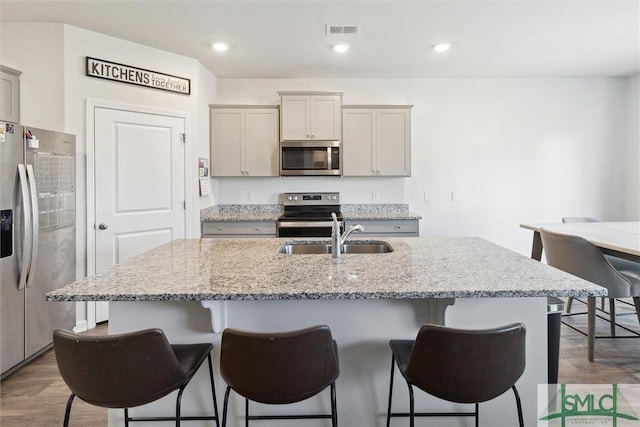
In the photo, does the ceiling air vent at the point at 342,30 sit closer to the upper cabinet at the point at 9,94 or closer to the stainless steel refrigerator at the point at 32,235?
the stainless steel refrigerator at the point at 32,235

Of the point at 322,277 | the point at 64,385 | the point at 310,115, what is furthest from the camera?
the point at 310,115

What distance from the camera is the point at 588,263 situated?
2.46 metres

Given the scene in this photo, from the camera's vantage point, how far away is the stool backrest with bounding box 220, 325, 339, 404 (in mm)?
1141

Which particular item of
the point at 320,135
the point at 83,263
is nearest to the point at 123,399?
the point at 83,263

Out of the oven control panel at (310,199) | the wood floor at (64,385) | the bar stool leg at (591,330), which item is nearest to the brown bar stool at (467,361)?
the wood floor at (64,385)

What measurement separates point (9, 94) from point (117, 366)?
2894 mm

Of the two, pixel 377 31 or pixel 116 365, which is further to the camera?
pixel 377 31

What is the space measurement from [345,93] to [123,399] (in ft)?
13.4

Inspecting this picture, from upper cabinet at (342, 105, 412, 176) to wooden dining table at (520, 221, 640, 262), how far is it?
162 centimetres

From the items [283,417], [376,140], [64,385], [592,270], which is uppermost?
[376,140]

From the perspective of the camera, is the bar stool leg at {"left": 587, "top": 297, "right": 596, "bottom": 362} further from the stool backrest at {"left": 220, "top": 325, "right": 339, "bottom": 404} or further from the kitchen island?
the stool backrest at {"left": 220, "top": 325, "right": 339, "bottom": 404}

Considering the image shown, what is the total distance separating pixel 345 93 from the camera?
450 cm

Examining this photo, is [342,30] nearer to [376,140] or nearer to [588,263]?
[376,140]

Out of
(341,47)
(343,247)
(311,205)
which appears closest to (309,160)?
(311,205)
